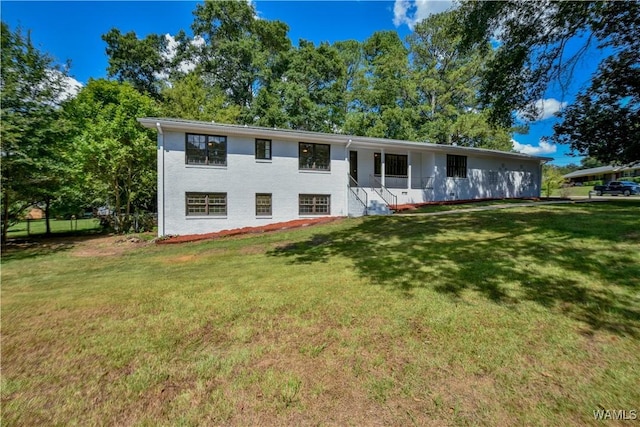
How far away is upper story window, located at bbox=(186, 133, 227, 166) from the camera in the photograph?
1318 cm

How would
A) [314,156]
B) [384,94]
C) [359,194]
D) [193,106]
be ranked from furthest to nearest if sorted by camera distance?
[384,94]
[193,106]
[359,194]
[314,156]

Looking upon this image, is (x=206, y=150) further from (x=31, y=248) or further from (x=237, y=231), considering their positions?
(x=31, y=248)

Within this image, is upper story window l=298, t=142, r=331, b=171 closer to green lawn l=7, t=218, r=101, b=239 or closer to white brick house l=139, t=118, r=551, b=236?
white brick house l=139, t=118, r=551, b=236

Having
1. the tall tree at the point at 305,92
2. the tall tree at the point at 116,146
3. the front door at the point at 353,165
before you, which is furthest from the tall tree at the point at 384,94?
the tall tree at the point at 116,146

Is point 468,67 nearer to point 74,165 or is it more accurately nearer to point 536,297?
point 536,297

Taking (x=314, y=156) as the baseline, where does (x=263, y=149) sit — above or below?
above

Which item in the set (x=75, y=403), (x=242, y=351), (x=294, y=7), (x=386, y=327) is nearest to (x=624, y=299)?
(x=386, y=327)

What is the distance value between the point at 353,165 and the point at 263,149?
5.98m

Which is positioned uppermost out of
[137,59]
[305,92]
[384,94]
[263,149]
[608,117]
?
[137,59]

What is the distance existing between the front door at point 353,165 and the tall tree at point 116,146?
11533 mm

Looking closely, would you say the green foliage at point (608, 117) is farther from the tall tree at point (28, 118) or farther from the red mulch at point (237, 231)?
the tall tree at point (28, 118)

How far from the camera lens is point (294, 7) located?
15.9 m

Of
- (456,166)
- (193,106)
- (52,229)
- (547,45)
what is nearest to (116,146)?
(193,106)

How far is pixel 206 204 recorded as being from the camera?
44.1ft
